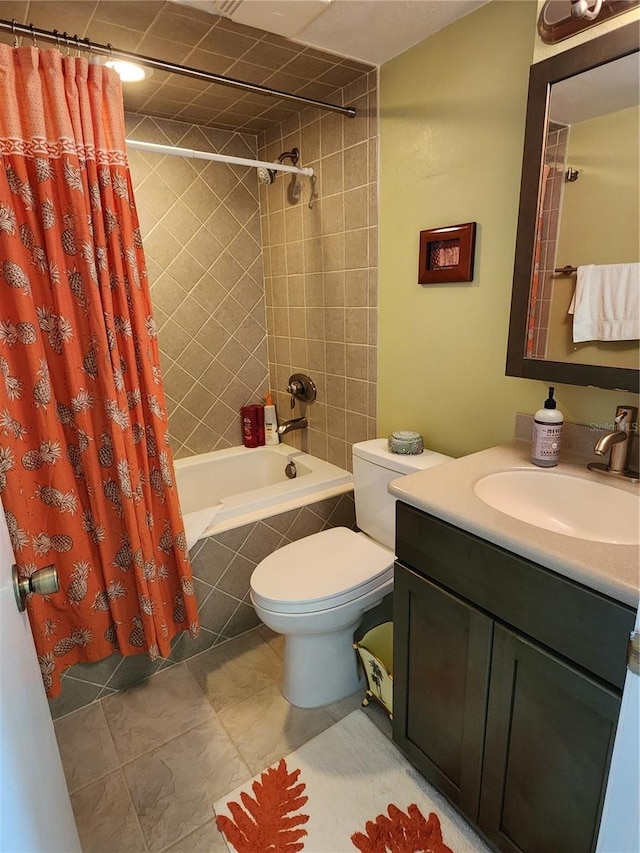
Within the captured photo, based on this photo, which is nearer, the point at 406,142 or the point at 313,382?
the point at 406,142

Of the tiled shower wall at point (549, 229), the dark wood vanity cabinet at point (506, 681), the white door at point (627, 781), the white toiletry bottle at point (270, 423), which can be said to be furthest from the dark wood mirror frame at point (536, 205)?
the white toiletry bottle at point (270, 423)

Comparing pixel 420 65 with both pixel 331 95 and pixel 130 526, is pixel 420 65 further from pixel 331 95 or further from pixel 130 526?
pixel 130 526

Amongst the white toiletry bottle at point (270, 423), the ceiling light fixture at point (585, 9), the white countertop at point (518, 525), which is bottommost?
the white toiletry bottle at point (270, 423)

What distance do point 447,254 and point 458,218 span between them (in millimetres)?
115

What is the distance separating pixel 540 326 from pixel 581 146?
0.45 meters

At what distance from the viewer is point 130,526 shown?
→ 58.4 inches

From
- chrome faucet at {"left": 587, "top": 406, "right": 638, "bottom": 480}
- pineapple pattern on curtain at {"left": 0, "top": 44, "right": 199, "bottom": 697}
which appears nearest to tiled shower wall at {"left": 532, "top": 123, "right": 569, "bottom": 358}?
chrome faucet at {"left": 587, "top": 406, "right": 638, "bottom": 480}

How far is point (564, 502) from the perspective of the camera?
123 cm

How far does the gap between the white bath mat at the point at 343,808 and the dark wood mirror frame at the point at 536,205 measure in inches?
47.9

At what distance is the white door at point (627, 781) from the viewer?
56 centimetres

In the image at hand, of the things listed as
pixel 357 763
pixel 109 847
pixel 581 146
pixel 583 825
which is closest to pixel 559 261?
pixel 581 146

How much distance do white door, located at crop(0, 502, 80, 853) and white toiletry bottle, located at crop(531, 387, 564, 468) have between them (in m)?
1.23

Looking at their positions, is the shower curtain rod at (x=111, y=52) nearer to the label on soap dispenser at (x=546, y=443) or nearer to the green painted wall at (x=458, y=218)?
the green painted wall at (x=458, y=218)

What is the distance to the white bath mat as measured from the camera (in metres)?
1.21
